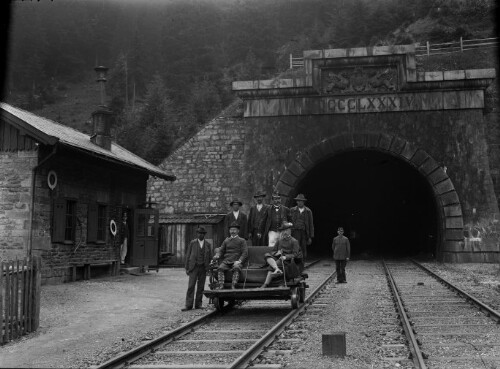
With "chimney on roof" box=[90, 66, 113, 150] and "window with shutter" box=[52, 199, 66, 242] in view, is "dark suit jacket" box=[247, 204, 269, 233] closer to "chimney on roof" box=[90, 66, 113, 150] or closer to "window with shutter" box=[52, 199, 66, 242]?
"window with shutter" box=[52, 199, 66, 242]

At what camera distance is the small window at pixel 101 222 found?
19.8 metres

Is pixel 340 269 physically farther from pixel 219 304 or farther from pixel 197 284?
pixel 219 304

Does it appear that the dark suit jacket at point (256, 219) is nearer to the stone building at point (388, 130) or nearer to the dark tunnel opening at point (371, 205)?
the stone building at point (388, 130)

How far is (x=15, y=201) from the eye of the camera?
16.2 meters

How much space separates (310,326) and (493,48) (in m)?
24.9

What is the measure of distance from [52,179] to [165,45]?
295 ft

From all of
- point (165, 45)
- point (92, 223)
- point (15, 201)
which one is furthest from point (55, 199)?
point (165, 45)

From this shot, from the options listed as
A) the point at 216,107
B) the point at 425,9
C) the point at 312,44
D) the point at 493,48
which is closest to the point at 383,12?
the point at 425,9

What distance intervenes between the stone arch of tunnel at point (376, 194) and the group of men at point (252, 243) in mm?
11517

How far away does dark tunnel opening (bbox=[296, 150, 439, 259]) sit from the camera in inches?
1302

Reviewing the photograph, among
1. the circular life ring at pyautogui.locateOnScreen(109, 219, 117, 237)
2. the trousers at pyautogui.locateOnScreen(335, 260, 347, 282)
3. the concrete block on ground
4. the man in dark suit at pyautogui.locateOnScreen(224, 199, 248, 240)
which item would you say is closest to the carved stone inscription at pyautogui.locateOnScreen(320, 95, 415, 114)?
the trousers at pyautogui.locateOnScreen(335, 260, 347, 282)

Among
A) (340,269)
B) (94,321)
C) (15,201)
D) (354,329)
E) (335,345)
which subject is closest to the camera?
(335,345)

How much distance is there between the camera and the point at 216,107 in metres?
68.2

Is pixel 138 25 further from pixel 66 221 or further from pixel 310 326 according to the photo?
pixel 310 326
